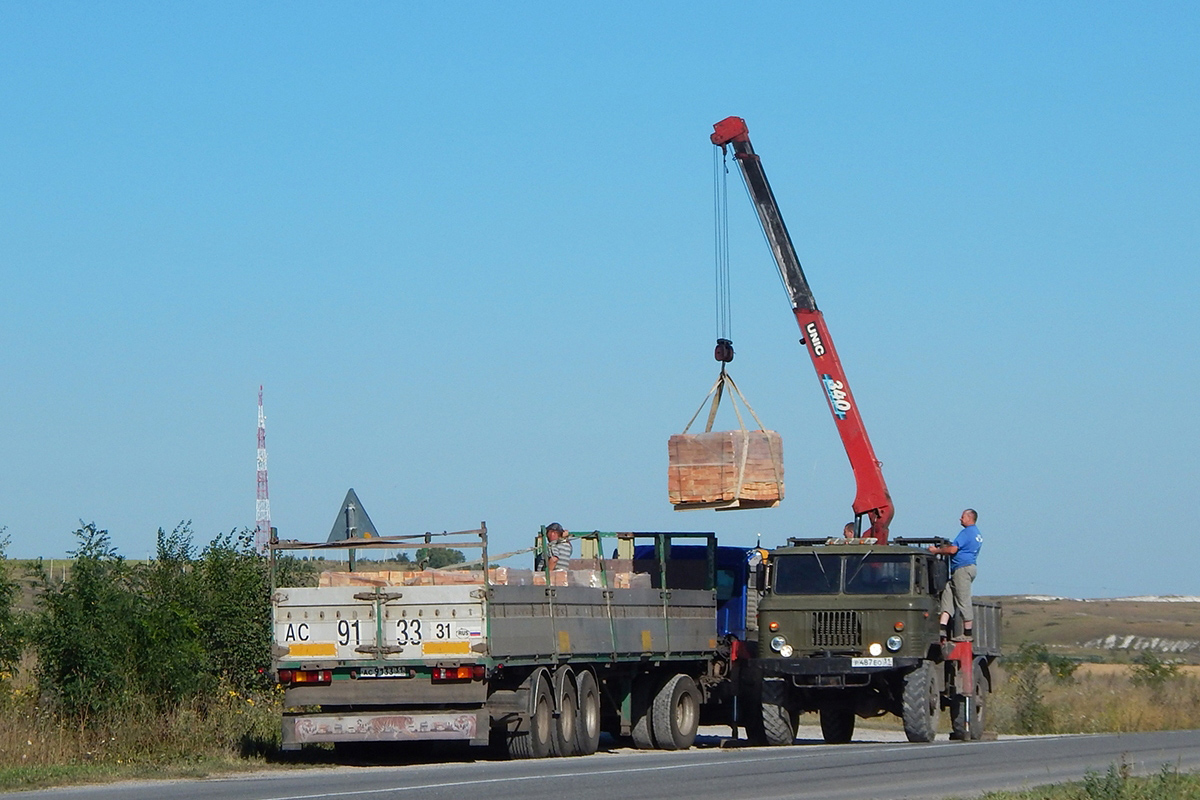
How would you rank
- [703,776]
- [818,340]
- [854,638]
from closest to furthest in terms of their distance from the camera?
[703,776], [854,638], [818,340]

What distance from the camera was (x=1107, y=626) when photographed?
10188cm

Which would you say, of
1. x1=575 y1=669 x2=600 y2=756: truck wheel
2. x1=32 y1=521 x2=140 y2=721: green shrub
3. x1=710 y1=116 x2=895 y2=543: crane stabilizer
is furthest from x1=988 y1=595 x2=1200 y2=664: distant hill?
x1=32 y1=521 x2=140 y2=721: green shrub

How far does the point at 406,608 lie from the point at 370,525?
2.65 meters

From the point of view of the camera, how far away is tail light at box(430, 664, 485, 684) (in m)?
17.7

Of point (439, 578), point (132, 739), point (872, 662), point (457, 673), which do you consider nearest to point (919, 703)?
point (872, 662)

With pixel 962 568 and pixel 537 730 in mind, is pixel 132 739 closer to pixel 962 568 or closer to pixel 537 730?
pixel 537 730

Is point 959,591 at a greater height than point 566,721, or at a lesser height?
greater

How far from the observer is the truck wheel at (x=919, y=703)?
21266 millimetres

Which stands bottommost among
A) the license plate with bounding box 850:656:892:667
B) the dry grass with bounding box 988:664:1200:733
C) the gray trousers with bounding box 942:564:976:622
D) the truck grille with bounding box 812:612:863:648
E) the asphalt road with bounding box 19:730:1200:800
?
the dry grass with bounding box 988:664:1200:733

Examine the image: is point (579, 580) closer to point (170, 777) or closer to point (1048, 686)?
point (170, 777)

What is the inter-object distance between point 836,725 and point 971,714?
1.84 meters

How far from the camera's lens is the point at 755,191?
92.8 ft

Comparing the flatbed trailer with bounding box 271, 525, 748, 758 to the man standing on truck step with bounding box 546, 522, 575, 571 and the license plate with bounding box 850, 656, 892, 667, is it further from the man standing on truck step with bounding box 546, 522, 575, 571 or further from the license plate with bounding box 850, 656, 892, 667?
the license plate with bounding box 850, 656, 892, 667

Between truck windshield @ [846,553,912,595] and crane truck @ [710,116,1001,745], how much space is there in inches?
0.5
